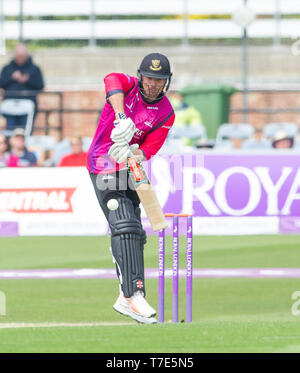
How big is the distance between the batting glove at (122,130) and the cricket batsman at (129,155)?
6 cm

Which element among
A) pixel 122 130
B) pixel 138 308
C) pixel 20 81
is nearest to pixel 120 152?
pixel 122 130

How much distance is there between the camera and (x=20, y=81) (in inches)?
795

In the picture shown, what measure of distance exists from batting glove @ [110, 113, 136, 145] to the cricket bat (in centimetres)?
21

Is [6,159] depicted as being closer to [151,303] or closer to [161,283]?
[151,303]

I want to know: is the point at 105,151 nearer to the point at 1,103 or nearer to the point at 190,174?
the point at 190,174

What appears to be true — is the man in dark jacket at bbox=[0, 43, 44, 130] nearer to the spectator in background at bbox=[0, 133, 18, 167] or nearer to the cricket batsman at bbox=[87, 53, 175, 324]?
the spectator in background at bbox=[0, 133, 18, 167]

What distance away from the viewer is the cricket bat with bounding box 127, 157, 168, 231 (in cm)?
797

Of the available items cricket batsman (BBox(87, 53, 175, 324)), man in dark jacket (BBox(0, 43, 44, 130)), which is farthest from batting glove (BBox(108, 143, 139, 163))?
man in dark jacket (BBox(0, 43, 44, 130))

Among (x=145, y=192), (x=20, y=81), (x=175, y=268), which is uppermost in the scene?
(x=20, y=81)

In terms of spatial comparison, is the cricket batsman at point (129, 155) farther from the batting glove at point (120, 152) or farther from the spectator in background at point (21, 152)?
the spectator in background at point (21, 152)

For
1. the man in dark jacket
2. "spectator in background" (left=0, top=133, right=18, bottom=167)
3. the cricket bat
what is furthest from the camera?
the man in dark jacket

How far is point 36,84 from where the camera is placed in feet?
66.3

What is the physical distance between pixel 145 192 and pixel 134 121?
64cm
